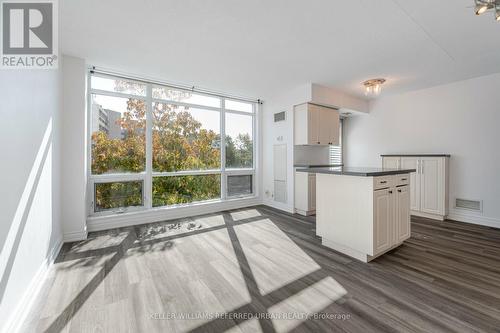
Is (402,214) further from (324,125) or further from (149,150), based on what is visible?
(149,150)

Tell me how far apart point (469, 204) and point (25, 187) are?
6425 millimetres

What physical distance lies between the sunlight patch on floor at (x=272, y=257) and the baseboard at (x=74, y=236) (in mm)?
2270

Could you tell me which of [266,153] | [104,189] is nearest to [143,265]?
[104,189]

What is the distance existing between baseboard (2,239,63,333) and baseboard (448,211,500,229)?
20.3 ft

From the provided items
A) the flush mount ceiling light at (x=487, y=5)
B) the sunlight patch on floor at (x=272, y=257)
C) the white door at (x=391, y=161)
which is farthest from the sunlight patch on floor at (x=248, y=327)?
the white door at (x=391, y=161)

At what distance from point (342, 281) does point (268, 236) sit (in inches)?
53.0

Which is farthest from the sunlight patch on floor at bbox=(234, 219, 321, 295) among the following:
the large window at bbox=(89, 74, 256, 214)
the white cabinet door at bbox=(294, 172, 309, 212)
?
the large window at bbox=(89, 74, 256, 214)

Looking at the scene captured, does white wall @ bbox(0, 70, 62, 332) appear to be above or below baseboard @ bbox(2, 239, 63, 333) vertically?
above

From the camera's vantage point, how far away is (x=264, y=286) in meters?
2.00

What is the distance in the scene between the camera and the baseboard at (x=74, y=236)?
301cm

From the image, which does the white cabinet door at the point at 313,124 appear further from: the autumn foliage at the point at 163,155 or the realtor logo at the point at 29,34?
the realtor logo at the point at 29,34

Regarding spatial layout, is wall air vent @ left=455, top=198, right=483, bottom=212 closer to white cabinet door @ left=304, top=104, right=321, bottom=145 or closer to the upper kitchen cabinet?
the upper kitchen cabinet

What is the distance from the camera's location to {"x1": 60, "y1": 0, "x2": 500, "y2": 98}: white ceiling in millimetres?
2145

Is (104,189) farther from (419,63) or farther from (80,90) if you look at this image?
(419,63)
